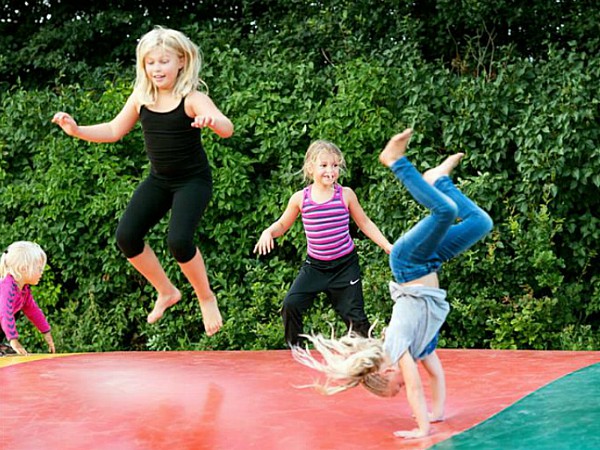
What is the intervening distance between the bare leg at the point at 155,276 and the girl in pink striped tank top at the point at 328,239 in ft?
1.78

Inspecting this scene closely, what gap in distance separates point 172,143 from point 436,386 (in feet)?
5.78

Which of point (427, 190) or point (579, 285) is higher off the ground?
point (427, 190)

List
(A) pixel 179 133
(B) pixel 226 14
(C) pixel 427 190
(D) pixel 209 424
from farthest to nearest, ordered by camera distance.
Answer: (B) pixel 226 14
(A) pixel 179 133
(D) pixel 209 424
(C) pixel 427 190

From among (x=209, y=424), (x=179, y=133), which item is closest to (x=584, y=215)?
(x=179, y=133)

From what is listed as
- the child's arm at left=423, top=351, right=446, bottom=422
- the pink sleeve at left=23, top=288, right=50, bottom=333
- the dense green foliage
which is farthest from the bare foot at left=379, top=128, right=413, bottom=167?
the pink sleeve at left=23, top=288, right=50, bottom=333

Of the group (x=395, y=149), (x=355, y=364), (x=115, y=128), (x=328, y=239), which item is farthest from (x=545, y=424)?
(x=115, y=128)

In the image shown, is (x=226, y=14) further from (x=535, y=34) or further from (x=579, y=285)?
(x=579, y=285)

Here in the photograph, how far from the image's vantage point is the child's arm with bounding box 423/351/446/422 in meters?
3.66

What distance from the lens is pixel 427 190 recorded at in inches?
135

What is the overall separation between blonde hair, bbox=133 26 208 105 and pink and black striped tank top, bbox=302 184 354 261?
1.09 m

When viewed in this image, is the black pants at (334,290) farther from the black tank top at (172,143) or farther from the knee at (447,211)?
the knee at (447,211)

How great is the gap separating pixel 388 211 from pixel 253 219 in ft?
3.85

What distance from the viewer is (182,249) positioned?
452cm

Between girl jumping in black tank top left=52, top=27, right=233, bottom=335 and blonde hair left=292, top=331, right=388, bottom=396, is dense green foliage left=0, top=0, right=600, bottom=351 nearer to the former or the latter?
girl jumping in black tank top left=52, top=27, right=233, bottom=335
